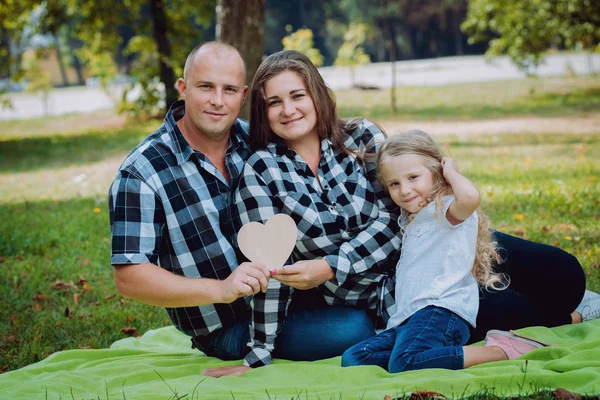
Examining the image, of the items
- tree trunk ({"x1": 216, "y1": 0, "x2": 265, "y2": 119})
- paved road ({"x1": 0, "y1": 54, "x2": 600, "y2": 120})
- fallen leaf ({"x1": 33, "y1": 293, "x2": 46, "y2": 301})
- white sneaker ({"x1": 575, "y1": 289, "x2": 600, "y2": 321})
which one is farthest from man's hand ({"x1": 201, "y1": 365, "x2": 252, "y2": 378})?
paved road ({"x1": 0, "y1": 54, "x2": 600, "y2": 120})

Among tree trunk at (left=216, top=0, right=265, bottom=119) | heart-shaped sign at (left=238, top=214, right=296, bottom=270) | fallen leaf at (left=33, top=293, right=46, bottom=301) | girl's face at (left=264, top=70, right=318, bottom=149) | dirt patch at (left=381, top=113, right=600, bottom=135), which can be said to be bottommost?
fallen leaf at (left=33, top=293, right=46, bottom=301)

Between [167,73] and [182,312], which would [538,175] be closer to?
[182,312]

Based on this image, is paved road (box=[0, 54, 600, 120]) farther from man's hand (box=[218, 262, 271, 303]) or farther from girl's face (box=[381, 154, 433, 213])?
man's hand (box=[218, 262, 271, 303])

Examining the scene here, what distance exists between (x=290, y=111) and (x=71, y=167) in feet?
28.8

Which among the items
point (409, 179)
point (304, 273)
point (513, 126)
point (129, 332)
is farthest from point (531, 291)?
point (513, 126)

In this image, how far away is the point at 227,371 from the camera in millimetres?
3115

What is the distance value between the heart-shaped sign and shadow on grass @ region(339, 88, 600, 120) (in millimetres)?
12064

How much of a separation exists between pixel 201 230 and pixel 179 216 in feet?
0.39

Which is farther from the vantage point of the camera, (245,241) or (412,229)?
(412,229)

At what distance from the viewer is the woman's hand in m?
2.87

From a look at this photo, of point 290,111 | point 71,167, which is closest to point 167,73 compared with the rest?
point 71,167

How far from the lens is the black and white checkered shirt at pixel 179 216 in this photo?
9.50 feet

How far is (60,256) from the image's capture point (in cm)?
568

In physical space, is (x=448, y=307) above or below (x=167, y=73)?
below
